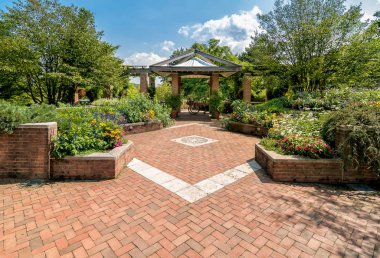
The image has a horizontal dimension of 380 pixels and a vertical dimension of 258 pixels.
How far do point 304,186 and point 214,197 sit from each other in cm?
183

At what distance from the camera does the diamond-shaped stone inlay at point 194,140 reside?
6.84 metres

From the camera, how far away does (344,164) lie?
150 inches

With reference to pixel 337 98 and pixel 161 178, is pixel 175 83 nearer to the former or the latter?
pixel 337 98

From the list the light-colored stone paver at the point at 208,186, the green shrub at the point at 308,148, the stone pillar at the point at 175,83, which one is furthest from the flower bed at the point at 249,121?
the stone pillar at the point at 175,83

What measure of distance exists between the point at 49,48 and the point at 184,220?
1439cm

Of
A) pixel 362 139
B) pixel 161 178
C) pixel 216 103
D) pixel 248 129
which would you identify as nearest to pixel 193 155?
pixel 161 178

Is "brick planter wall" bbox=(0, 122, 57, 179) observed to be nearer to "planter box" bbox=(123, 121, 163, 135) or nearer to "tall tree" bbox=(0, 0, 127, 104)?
"planter box" bbox=(123, 121, 163, 135)

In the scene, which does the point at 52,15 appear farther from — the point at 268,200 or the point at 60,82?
the point at 268,200

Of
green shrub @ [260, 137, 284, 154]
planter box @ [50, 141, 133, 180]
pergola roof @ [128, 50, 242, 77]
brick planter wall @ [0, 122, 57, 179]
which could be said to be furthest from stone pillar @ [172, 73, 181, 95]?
brick planter wall @ [0, 122, 57, 179]

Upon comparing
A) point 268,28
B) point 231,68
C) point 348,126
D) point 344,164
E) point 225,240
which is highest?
point 268,28

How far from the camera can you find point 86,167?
386 centimetres

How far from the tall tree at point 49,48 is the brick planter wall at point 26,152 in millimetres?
9498

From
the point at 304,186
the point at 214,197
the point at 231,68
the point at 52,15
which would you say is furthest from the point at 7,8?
the point at 304,186

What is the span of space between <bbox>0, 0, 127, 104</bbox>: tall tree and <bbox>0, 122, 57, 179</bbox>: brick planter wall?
9498mm
